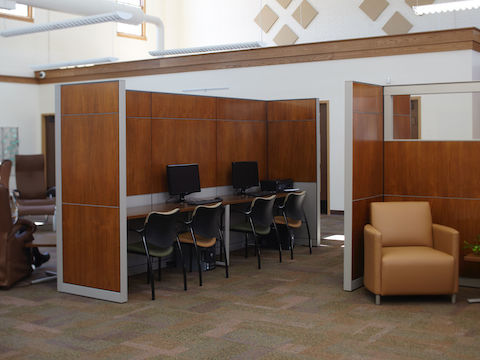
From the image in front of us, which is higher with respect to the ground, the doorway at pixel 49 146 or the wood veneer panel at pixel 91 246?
A: the doorway at pixel 49 146

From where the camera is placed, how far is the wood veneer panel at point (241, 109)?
8.00 m

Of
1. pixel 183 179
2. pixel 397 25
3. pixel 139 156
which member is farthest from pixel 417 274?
pixel 397 25

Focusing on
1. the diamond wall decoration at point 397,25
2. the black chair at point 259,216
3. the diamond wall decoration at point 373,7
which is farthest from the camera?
the diamond wall decoration at point 373,7

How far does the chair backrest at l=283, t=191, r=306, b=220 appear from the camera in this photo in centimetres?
769

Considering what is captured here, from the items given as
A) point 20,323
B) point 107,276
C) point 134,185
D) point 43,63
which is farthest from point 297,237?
point 43,63

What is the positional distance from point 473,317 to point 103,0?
33.1ft

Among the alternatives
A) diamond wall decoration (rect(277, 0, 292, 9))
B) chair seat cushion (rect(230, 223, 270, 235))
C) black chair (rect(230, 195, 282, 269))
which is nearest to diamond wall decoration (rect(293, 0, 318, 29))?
diamond wall decoration (rect(277, 0, 292, 9))

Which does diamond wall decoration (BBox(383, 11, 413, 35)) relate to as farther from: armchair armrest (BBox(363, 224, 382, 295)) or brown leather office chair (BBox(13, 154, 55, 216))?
armchair armrest (BBox(363, 224, 382, 295))

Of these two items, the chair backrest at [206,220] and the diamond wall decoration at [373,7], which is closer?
the chair backrest at [206,220]

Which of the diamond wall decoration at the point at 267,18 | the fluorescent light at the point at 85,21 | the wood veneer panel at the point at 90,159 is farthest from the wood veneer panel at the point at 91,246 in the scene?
the diamond wall decoration at the point at 267,18

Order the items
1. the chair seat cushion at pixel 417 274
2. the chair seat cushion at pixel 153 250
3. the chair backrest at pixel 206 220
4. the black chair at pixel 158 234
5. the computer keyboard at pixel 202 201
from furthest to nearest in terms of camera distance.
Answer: the computer keyboard at pixel 202 201, the chair backrest at pixel 206 220, the chair seat cushion at pixel 153 250, the black chair at pixel 158 234, the chair seat cushion at pixel 417 274

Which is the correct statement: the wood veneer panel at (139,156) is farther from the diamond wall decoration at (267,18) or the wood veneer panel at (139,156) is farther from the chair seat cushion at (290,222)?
the diamond wall decoration at (267,18)

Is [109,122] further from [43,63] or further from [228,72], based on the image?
[43,63]

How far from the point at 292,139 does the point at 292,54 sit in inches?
123
